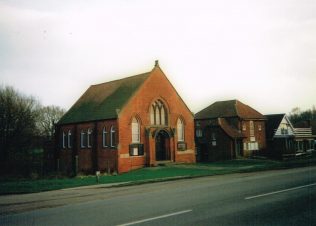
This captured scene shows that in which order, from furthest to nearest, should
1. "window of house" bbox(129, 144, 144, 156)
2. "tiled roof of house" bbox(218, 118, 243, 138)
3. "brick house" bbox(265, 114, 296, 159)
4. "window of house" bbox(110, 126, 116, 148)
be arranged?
1. "brick house" bbox(265, 114, 296, 159)
2. "tiled roof of house" bbox(218, 118, 243, 138)
3. "window of house" bbox(110, 126, 116, 148)
4. "window of house" bbox(129, 144, 144, 156)

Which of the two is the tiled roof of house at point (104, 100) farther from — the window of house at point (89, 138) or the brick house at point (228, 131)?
the brick house at point (228, 131)

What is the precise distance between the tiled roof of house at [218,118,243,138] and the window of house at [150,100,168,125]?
1351cm

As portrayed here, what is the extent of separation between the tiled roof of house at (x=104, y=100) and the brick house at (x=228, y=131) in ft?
53.1

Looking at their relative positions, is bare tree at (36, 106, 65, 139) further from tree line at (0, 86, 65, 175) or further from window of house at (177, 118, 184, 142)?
window of house at (177, 118, 184, 142)

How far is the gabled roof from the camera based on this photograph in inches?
2047

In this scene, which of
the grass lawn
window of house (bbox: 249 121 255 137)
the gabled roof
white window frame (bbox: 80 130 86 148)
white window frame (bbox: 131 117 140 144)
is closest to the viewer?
the grass lawn

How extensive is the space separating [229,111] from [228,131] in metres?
4.73

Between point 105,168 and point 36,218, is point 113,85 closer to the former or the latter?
point 105,168

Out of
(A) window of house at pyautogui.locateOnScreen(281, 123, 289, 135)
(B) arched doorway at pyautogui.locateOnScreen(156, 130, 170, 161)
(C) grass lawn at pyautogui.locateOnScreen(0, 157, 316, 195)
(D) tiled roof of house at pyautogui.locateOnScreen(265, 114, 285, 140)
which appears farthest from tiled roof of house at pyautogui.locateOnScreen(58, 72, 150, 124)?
(A) window of house at pyautogui.locateOnScreen(281, 123, 289, 135)

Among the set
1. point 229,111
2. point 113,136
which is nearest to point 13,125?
point 113,136

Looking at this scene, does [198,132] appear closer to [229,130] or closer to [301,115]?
[229,130]

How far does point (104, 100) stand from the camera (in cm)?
3994

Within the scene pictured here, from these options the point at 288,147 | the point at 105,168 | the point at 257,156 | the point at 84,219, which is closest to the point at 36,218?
the point at 84,219

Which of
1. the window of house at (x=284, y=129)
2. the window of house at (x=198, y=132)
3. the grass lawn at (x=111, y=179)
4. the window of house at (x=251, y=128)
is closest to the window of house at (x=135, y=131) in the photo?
the grass lawn at (x=111, y=179)
